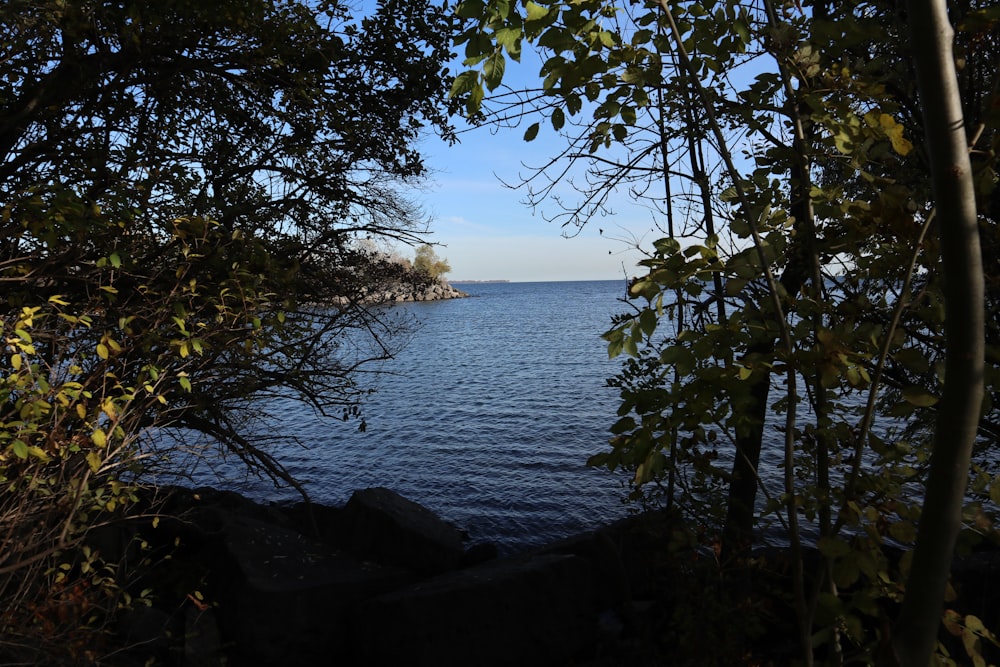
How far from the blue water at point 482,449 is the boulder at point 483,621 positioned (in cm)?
244

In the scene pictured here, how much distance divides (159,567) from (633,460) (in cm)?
851

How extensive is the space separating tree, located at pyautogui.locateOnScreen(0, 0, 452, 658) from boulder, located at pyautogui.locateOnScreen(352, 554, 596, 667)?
2043 millimetres

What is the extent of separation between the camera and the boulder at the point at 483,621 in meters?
6.51

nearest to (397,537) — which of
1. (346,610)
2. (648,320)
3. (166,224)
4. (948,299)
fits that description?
(346,610)

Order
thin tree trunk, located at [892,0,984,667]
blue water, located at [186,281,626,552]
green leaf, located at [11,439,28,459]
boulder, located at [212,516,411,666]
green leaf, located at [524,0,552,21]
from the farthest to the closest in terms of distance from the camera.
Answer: blue water, located at [186,281,626,552], boulder, located at [212,516,411,666], green leaf, located at [11,439,28,459], green leaf, located at [524,0,552,21], thin tree trunk, located at [892,0,984,667]

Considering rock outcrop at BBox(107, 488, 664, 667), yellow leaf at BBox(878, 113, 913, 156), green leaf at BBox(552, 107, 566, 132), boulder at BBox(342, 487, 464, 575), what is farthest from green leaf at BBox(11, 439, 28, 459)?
boulder at BBox(342, 487, 464, 575)

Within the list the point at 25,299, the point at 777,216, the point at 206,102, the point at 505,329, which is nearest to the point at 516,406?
the point at 206,102

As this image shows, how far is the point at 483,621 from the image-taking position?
666 cm

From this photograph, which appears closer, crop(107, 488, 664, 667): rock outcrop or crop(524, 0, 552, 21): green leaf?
crop(524, 0, 552, 21): green leaf

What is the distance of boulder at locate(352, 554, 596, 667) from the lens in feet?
21.4

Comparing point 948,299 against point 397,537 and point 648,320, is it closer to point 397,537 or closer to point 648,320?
point 648,320

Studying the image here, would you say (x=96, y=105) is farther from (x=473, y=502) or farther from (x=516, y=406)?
(x=516, y=406)

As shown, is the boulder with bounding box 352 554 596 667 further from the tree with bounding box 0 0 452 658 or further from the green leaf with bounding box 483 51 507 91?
the green leaf with bounding box 483 51 507 91

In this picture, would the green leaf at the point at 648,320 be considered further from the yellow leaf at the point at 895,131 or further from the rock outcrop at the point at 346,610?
the rock outcrop at the point at 346,610
